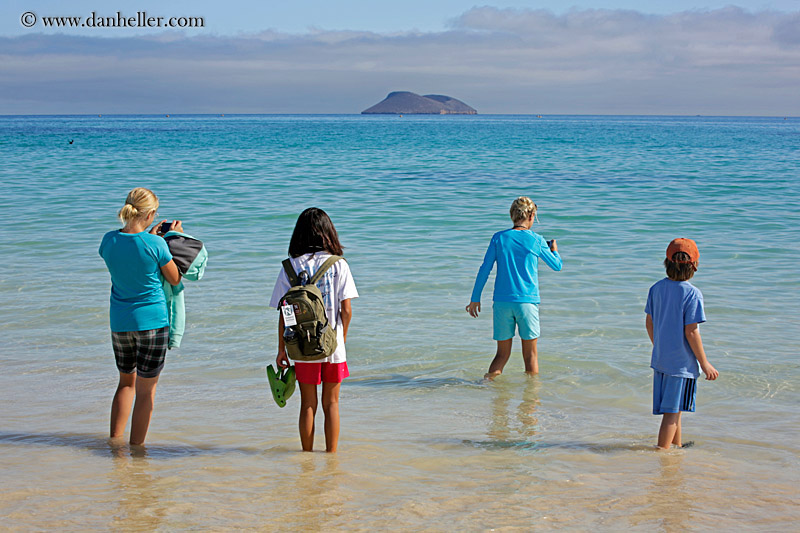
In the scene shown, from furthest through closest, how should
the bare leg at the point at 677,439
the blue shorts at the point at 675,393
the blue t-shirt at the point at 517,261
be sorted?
the blue t-shirt at the point at 517,261 < the bare leg at the point at 677,439 < the blue shorts at the point at 675,393

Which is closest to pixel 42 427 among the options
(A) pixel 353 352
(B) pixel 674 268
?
(A) pixel 353 352

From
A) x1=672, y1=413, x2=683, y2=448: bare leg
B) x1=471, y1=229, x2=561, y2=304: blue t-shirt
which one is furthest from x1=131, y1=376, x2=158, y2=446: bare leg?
x1=672, y1=413, x2=683, y2=448: bare leg

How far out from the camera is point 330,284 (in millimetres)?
4250

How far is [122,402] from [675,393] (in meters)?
3.30

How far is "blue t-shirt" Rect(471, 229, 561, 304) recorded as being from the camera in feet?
19.6

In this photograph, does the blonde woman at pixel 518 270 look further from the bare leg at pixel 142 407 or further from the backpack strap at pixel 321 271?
the bare leg at pixel 142 407

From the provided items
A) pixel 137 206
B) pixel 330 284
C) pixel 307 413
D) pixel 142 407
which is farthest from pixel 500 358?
pixel 137 206

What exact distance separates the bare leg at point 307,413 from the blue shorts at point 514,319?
80.7 inches

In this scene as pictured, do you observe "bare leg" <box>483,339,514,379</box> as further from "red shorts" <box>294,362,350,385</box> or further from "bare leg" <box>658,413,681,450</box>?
"red shorts" <box>294,362,350,385</box>

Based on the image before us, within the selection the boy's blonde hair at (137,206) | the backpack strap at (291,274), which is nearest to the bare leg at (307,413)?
the backpack strap at (291,274)

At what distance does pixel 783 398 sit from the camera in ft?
19.6

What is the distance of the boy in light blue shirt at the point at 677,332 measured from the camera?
14.5 feet

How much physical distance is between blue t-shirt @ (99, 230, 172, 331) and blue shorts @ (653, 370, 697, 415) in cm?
293

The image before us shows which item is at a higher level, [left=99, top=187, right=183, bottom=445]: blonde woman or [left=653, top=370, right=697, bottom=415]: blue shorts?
[left=99, top=187, right=183, bottom=445]: blonde woman
